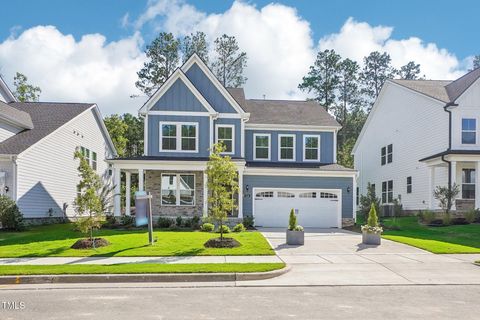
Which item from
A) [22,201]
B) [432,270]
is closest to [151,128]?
[22,201]

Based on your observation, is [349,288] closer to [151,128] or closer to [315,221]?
[315,221]

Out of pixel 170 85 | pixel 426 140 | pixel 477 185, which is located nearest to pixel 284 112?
pixel 170 85

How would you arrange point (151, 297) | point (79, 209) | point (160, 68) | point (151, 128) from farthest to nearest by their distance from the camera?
point (160, 68)
point (151, 128)
point (79, 209)
point (151, 297)

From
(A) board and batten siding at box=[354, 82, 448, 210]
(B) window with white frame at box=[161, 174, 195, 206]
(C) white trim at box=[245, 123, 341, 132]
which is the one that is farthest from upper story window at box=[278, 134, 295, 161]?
(A) board and batten siding at box=[354, 82, 448, 210]

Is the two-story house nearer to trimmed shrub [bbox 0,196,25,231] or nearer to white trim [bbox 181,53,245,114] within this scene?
white trim [bbox 181,53,245,114]

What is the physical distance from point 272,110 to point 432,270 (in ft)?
65.3

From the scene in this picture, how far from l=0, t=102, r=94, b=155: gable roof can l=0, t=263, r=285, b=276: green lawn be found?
12724 mm

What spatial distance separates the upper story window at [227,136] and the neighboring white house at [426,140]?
11988mm

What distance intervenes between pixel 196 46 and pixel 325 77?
17213 millimetres

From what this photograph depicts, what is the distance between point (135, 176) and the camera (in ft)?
144

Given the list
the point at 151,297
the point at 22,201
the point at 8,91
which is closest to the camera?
the point at 151,297

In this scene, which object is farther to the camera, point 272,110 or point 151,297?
point 272,110

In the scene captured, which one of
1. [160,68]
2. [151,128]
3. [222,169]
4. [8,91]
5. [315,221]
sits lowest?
[315,221]

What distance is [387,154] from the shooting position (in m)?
35.5
